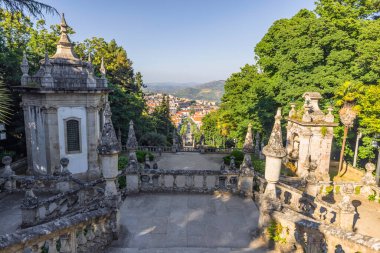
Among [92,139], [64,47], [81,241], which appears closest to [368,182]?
[81,241]

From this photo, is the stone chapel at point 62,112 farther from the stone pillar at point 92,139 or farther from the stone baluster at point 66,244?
the stone baluster at point 66,244

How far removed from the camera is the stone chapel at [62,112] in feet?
56.7

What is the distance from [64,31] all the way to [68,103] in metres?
5.88

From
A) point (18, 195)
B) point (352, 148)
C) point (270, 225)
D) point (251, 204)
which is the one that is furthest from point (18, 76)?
point (352, 148)

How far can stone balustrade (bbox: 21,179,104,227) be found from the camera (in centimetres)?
1009

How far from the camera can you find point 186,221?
31.7 ft

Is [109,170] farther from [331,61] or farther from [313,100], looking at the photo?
[331,61]

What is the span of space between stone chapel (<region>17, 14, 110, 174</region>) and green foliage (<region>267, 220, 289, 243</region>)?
50.0 ft

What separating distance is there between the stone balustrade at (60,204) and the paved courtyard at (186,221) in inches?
65.5

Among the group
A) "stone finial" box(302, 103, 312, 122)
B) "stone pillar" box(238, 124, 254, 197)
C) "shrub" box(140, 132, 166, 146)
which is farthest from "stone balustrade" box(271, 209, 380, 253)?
"shrub" box(140, 132, 166, 146)

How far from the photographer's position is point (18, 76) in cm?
2144

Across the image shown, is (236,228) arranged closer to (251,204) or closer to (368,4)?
(251,204)

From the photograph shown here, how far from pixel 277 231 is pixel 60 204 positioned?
949 centimetres

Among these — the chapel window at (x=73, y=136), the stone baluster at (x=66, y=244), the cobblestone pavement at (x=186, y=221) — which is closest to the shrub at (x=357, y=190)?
the cobblestone pavement at (x=186, y=221)
